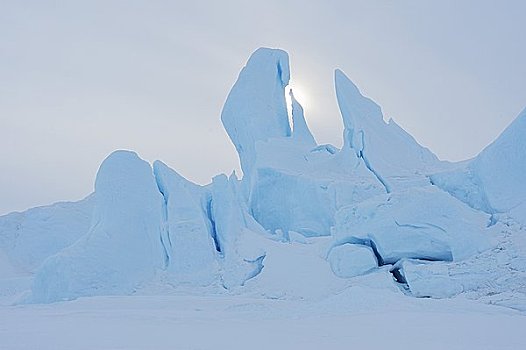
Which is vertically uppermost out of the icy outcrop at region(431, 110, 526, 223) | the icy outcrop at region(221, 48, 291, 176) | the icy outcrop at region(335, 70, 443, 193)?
the icy outcrop at region(221, 48, 291, 176)

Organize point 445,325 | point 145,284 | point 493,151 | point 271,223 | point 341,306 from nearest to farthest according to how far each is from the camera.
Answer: point 445,325, point 341,306, point 493,151, point 145,284, point 271,223

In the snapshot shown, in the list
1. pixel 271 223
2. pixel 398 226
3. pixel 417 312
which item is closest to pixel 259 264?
pixel 398 226

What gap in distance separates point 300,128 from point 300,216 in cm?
417

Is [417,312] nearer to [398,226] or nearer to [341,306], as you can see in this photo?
[341,306]

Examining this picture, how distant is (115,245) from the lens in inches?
569

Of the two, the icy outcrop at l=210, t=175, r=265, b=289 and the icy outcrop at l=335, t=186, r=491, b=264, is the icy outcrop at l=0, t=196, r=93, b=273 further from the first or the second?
the icy outcrop at l=335, t=186, r=491, b=264

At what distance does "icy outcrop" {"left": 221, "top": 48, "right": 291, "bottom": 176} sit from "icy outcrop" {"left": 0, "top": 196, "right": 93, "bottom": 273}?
8493mm

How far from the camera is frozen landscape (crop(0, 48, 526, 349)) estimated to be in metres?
5.91

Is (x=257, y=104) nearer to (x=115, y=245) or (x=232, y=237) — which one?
(x=232, y=237)

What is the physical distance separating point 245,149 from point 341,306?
1363 cm

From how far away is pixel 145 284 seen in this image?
14.4 metres

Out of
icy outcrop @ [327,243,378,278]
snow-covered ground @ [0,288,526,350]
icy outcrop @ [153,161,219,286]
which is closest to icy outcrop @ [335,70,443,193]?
icy outcrop @ [327,243,378,278]

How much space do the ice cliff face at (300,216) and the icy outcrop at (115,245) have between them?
0.03 m

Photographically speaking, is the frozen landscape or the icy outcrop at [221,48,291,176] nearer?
the frozen landscape
